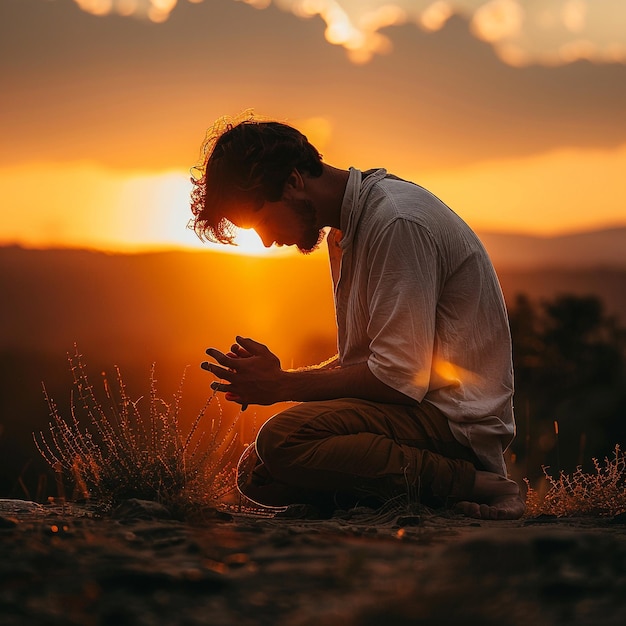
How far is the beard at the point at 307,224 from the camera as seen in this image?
13.9ft

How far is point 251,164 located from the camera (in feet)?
13.9

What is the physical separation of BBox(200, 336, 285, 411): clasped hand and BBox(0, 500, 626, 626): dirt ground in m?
1.30

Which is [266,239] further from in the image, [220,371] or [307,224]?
[220,371]

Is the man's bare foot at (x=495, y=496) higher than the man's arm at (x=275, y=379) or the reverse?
the reverse

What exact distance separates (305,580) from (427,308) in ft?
6.06

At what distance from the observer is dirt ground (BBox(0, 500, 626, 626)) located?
6.29 feet

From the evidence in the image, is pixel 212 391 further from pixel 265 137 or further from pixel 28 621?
pixel 28 621

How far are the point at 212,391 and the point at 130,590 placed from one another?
6.78 ft

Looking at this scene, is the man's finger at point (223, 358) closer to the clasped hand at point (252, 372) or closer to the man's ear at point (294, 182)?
the clasped hand at point (252, 372)

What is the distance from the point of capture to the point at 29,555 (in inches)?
95.0

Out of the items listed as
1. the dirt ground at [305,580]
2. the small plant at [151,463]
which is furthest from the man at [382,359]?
the dirt ground at [305,580]

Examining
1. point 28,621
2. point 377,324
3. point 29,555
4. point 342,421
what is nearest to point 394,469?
point 342,421

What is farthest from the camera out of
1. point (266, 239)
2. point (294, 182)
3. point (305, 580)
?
point (266, 239)

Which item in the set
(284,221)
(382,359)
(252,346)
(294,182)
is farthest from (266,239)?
(382,359)
